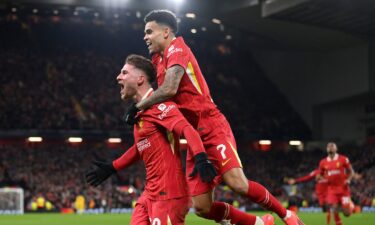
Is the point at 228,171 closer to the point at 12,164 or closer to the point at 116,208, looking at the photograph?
the point at 116,208

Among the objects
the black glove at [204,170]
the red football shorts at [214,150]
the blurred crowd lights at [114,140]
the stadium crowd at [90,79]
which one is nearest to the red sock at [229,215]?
the red football shorts at [214,150]

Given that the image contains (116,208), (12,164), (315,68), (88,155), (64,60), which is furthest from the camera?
(315,68)

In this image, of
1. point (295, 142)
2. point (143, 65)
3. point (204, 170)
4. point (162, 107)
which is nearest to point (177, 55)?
point (143, 65)

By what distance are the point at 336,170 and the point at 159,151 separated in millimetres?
13259

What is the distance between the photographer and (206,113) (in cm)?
741

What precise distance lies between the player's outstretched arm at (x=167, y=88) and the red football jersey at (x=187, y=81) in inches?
3.6

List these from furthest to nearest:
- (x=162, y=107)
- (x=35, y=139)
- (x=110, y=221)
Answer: (x=35, y=139)
(x=110, y=221)
(x=162, y=107)

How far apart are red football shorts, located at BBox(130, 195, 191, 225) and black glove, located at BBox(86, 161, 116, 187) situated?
80cm

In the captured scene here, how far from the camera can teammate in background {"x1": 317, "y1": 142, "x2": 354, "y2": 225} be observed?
59.0ft

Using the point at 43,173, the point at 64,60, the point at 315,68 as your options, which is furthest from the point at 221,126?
the point at 315,68

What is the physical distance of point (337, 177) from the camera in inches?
729

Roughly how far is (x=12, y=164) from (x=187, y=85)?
29.9 meters

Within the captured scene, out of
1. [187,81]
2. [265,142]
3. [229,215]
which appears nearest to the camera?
[187,81]

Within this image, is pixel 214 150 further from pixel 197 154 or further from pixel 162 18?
pixel 197 154
